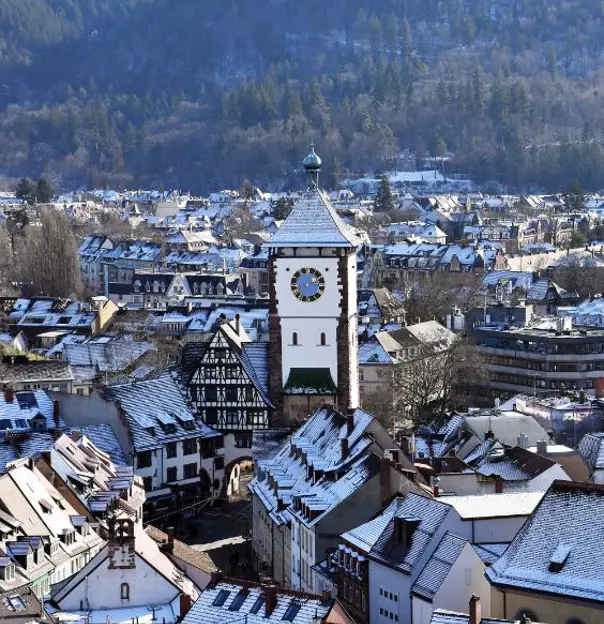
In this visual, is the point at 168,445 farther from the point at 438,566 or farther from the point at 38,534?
the point at 438,566

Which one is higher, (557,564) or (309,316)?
(309,316)

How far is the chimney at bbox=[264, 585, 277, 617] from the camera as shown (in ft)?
129

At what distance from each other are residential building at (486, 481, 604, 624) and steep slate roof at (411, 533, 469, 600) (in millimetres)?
1881

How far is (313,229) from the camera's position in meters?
63.8

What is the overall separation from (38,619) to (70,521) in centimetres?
912

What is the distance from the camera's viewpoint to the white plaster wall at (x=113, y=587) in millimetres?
44125

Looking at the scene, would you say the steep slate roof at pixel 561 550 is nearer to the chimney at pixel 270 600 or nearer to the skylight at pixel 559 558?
the skylight at pixel 559 558

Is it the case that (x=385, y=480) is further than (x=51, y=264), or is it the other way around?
(x=51, y=264)

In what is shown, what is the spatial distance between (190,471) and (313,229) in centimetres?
964

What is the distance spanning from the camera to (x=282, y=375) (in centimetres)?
6475

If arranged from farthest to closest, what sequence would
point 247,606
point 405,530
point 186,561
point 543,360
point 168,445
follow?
point 543,360, point 168,445, point 186,561, point 405,530, point 247,606

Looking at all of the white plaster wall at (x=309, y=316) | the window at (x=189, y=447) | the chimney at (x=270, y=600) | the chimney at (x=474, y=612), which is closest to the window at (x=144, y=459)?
the window at (x=189, y=447)

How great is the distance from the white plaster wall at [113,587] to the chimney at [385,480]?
6.53 meters

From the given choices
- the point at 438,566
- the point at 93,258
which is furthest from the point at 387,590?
the point at 93,258
